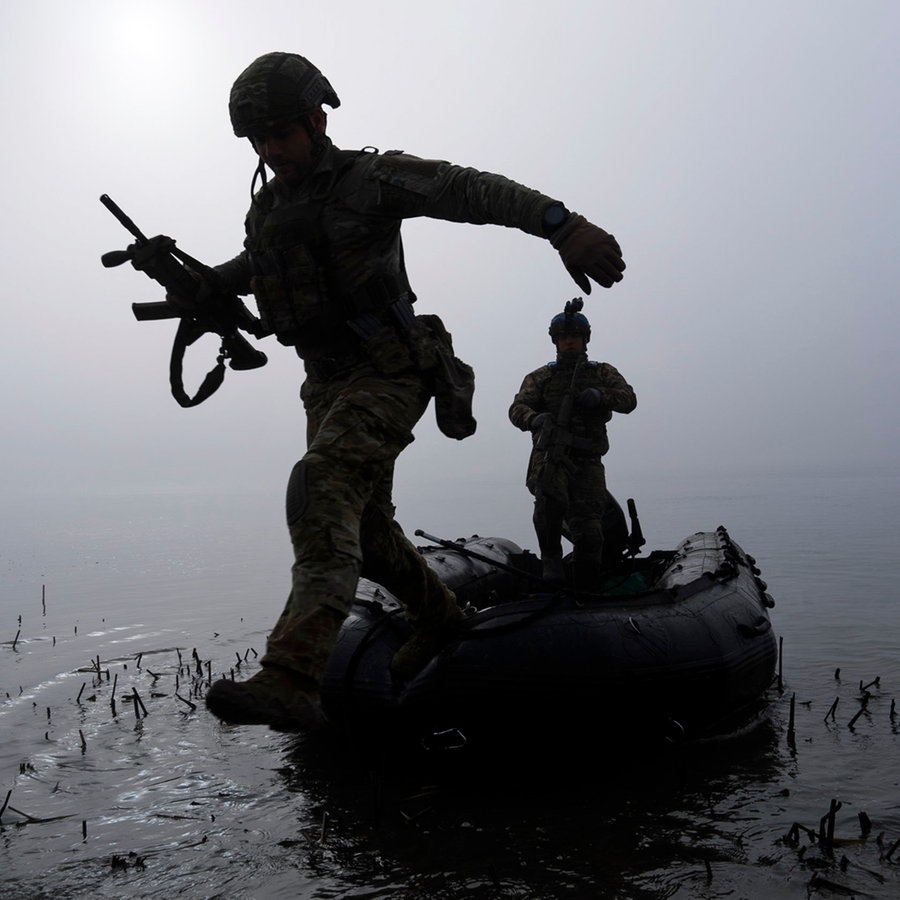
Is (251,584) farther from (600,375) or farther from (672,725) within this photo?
(672,725)

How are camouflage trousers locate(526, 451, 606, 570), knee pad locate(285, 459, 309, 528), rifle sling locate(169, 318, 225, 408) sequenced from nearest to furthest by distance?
knee pad locate(285, 459, 309, 528), rifle sling locate(169, 318, 225, 408), camouflage trousers locate(526, 451, 606, 570)

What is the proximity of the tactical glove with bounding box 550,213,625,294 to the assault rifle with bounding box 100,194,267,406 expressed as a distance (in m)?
1.66

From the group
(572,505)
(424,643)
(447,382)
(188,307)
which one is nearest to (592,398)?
(572,505)

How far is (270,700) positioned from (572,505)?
233 inches

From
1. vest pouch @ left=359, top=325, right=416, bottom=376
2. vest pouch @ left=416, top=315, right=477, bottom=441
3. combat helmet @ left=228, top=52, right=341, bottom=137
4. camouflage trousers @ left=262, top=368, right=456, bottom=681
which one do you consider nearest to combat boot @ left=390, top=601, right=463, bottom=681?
camouflage trousers @ left=262, top=368, right=456, bottom=681

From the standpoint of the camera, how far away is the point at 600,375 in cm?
846

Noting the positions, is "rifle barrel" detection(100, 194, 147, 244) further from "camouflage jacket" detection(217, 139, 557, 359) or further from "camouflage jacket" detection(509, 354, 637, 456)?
"camouflage jacket" detection(509, 354, 637, 456)

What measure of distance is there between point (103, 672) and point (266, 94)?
5392mm

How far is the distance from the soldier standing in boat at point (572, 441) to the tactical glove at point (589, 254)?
4969 millimetres

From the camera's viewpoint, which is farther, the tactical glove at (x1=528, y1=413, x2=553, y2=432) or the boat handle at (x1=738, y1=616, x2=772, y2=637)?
the tactical glove at (x1=528, y1=413, x2=553, y2=432)

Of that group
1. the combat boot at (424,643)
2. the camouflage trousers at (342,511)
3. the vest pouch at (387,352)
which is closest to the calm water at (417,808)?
the combat boot at (424,643)

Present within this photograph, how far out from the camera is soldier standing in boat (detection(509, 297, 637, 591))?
810 cm

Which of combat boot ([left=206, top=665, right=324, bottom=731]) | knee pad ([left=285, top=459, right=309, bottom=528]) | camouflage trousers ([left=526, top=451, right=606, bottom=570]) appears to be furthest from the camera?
camouflage trousers ([left=526, top=451, right=606, bottom=570])

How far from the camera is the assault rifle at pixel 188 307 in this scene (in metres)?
3.87
